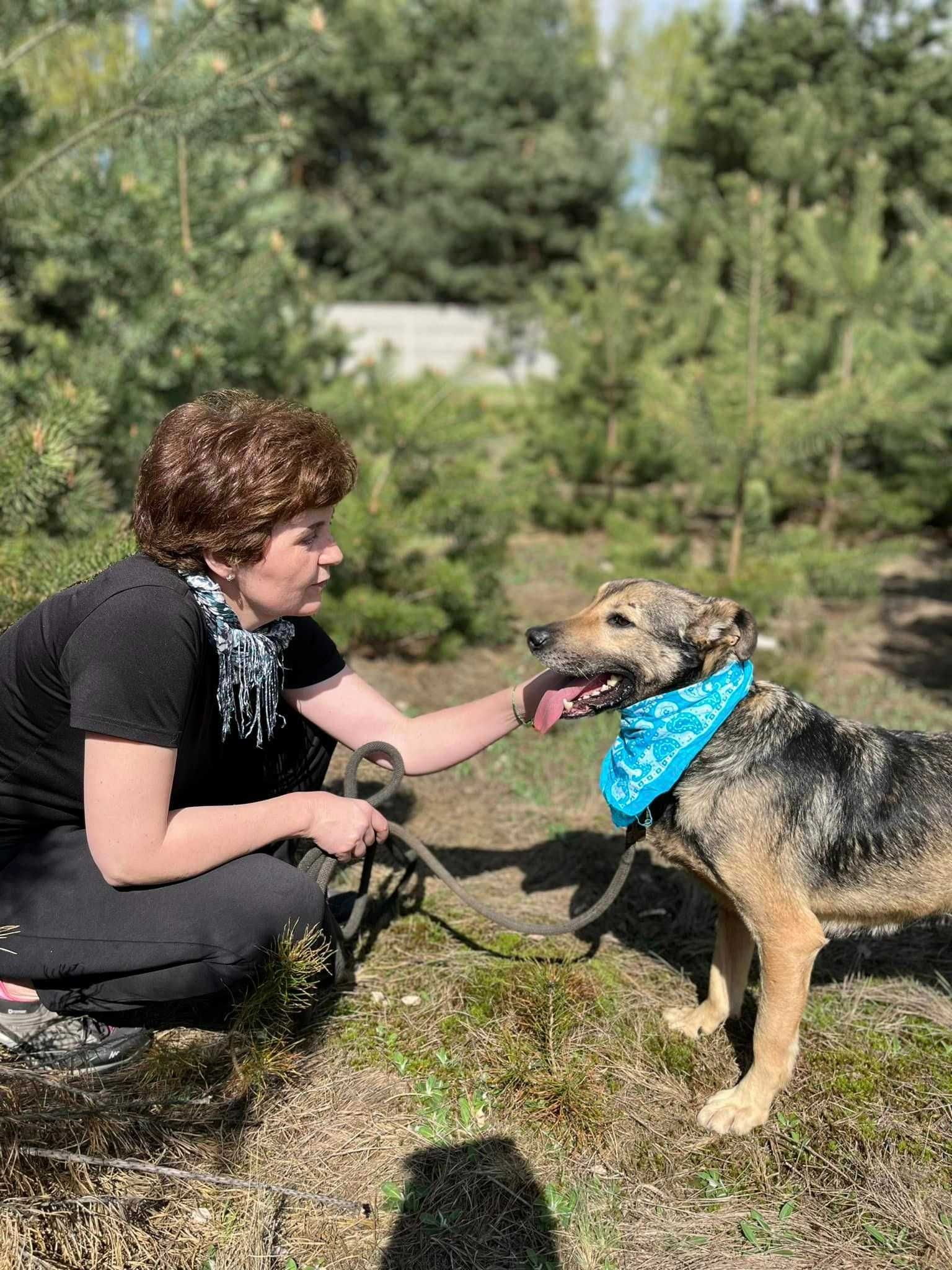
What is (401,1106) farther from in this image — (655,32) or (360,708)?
(655,32)

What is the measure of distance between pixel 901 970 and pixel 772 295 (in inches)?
204

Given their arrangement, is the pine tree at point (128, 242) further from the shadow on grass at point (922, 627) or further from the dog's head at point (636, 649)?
the shadow on grass at point (922, 627)

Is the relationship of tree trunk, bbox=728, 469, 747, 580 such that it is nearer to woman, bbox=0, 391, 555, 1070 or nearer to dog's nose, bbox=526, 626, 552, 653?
dog's nose, bbox=526, 626, 552, 653

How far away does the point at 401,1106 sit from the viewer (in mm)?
2941

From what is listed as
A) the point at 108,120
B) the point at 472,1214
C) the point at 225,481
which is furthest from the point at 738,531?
the point at 472,1214

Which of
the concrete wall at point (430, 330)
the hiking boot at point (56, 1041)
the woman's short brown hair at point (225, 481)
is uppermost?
the woman's short brown hair at point (225, 481)

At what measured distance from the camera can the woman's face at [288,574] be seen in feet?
9.01

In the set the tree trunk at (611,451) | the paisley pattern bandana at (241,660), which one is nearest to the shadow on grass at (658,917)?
the paisley pattern bandana at (241,660)

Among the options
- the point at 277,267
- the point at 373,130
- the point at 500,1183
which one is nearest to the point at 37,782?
the point at 500,1183

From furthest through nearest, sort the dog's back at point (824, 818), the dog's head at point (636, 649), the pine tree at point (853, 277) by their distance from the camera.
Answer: the pine tree at point (853, 277) < the dog's head at point (636, 649) < the dog's back at point (824, 818)

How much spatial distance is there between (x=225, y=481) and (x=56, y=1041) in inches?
73.6

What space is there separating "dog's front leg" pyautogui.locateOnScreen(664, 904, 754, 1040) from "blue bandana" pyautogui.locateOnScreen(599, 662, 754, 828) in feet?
2.09

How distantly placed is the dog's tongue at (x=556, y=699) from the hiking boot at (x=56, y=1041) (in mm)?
1688

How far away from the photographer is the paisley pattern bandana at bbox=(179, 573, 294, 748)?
2.73 metres
